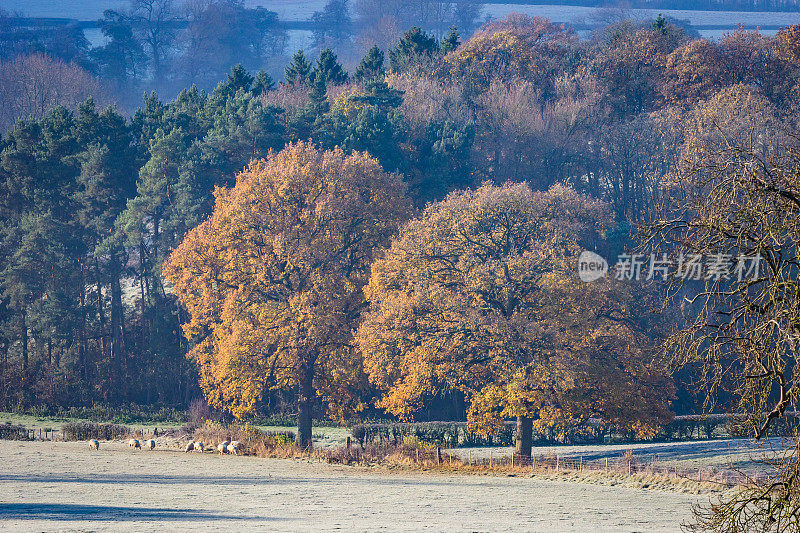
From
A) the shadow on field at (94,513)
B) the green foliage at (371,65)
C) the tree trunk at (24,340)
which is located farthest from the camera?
the green foliage at (371,65)

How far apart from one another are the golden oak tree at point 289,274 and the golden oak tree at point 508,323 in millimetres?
4447

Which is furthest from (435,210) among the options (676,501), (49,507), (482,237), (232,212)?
(49,507)

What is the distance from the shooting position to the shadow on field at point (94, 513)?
97.2 feet

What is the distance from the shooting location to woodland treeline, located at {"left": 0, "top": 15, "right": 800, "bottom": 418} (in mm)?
75188

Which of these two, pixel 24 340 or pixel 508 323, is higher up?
pixel 508 323

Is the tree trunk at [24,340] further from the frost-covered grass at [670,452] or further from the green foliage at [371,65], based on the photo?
the green foliage at [371,65]

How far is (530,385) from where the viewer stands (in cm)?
4716

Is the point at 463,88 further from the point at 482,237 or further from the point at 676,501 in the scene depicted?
the point at 676,501

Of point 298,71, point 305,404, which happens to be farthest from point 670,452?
point 298,71

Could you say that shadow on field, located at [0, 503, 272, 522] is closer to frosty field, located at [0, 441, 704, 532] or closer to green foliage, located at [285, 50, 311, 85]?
frosty field, located at [0, 441, 704, 532]

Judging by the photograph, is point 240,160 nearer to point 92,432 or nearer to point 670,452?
point 92,432

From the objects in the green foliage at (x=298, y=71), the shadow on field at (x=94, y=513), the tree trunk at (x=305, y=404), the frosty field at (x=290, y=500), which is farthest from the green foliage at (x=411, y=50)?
the shadow on field at (x=94, y=513)

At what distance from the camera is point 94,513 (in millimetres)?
30750

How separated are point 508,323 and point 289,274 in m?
15.3
